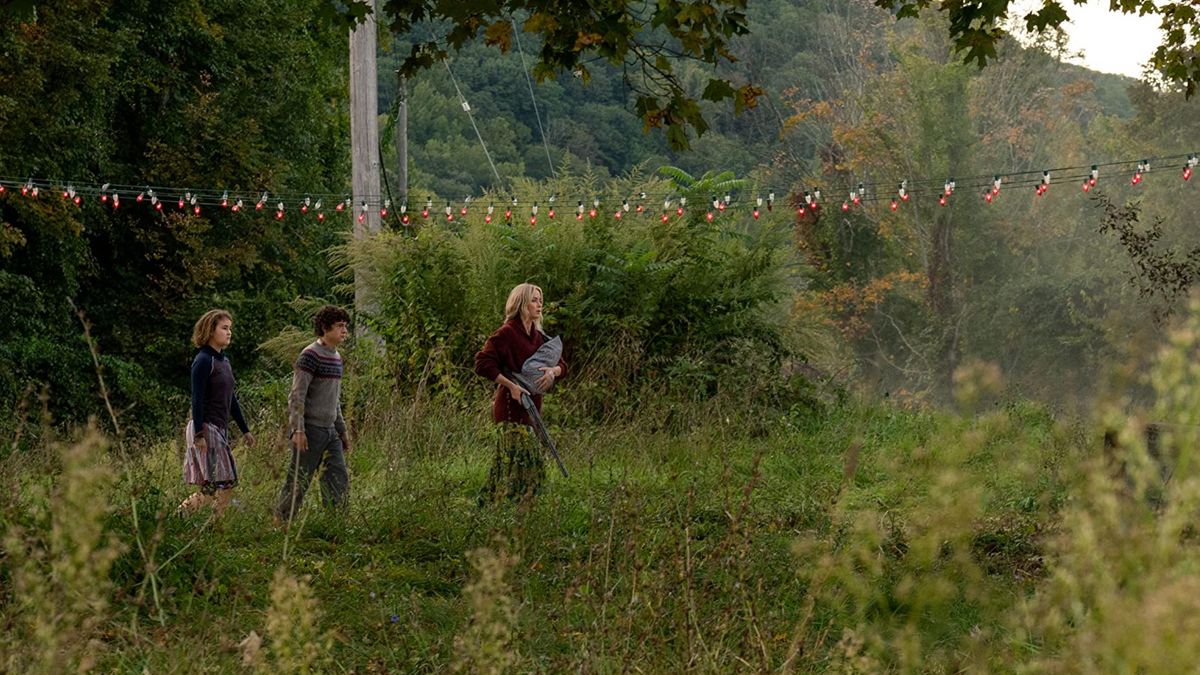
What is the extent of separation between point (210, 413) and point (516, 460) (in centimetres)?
207

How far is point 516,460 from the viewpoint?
7777 mm

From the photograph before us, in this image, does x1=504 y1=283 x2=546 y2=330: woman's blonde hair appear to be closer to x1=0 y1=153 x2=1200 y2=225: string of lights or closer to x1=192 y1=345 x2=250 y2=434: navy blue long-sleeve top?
x1=192 y1=345 x2=250 y2=434: navy blue long-sleeve top

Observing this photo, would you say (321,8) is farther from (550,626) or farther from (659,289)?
(659,289)

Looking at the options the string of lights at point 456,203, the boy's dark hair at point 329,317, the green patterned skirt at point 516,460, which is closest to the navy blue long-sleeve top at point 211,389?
the boy's dark hair at point 329,317

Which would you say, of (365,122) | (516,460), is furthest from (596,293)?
(516,460)

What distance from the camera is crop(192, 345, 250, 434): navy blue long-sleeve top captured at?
857 centimetres

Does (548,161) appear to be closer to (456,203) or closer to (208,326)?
(456,203)

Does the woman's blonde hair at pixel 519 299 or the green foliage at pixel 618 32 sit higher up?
the green foliage at pixel 618 32

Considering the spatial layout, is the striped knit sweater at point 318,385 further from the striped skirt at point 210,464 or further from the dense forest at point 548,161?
the dense forest at point 548,161

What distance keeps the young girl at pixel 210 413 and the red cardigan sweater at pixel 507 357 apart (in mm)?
1503

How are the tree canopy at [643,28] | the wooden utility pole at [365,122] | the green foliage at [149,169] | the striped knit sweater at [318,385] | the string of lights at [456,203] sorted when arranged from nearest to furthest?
the tree canopy at [643,28], the striped knit sweater at [318,385], the string of lights at [456,203], the wooden utility pole at [365,122], the green foliage at [149,169]

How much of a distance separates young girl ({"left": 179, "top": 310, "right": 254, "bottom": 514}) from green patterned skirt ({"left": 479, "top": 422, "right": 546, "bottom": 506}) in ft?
5.25

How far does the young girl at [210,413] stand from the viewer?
855 centimetres

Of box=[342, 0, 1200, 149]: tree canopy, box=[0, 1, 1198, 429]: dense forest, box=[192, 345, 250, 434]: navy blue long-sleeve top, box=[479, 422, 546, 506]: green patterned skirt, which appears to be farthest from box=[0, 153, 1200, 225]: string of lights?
box=[342, 0, 1200, 149]: tree canopy
